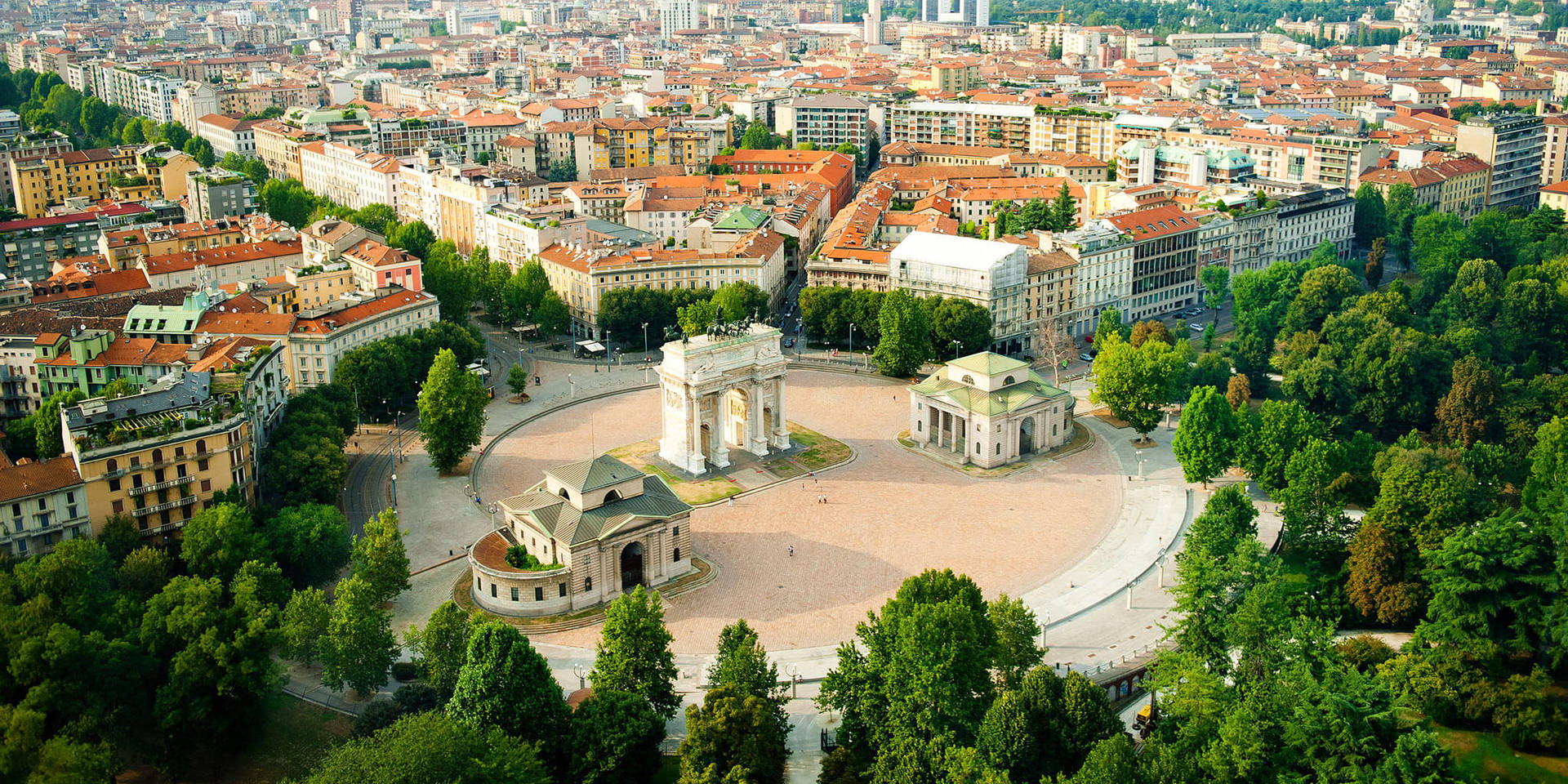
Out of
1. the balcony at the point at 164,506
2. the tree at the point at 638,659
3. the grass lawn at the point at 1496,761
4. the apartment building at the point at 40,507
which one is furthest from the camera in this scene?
the balcony at the point at 164,506

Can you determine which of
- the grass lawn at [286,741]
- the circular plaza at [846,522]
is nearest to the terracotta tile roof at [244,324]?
the circular plaza at [846,522]

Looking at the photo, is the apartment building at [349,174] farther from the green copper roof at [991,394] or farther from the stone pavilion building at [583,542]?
the stone pavilion building at [583,542]

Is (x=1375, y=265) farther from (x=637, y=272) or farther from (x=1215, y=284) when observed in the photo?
(x=637, y=272)

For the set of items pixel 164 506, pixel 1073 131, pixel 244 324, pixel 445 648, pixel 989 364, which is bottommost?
pixel 445 648

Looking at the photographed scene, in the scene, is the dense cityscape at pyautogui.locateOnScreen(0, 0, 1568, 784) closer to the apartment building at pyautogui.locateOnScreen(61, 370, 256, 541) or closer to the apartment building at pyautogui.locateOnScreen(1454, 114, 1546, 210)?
the apartment building at pyautogui.locateOnScreen(61, 370, 256, 541)

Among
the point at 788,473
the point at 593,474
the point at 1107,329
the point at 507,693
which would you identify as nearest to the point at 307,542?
the point at 593,474

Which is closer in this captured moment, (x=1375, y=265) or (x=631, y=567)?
(x=631, y=567)

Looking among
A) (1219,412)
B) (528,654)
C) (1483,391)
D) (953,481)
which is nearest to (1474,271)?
(1483,391)
